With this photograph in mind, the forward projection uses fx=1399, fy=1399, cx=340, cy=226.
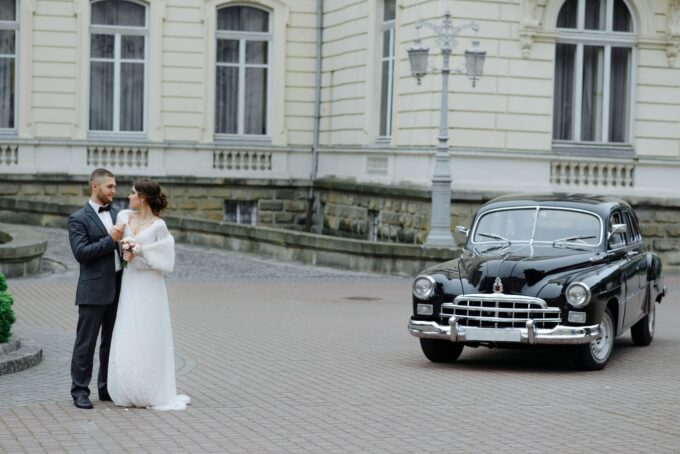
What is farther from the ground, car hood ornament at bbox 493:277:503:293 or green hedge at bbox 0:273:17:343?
car hood ornament at bbox 493:277:503:293

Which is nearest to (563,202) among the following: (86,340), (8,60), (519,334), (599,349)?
(599,349)

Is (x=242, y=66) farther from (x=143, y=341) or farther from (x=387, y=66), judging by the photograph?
(x=143, y=341)

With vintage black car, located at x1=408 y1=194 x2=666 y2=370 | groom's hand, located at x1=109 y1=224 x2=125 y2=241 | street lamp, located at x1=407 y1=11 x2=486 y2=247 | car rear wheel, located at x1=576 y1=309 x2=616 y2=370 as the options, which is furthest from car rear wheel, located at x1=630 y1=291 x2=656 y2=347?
street lamp, located at x1=407 y1=11 x2=486 y2=247

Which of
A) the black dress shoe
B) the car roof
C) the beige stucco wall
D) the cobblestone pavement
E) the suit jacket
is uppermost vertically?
the beige stucco wall

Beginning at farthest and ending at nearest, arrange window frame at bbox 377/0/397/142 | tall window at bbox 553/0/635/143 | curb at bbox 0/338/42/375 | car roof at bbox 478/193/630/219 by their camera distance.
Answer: window frame at bbox 377/0/397/142
tall window at bbox 553/0/635/143
car roof at bbox 478/193/630/219
curb at bbox 0/338/42/375

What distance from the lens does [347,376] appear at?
42.3ft

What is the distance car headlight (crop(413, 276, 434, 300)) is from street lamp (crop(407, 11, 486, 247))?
1001 cm

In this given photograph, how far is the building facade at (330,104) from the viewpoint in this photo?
2589 centimetres

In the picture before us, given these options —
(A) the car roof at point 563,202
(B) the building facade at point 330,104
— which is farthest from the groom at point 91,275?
(B) the building facade at point 330,104

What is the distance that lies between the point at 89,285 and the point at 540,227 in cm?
556

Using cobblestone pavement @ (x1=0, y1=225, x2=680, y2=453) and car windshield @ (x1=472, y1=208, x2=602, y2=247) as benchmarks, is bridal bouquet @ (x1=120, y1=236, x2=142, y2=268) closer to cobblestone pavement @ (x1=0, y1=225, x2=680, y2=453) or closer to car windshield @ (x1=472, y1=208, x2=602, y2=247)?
cobblestone pavement @ (x1=0, y1=225, x2=680, y2=453)

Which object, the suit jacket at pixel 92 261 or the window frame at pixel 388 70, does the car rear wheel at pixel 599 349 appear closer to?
the suit jacket at pixel 92 261

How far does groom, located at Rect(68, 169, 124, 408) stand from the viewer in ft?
35.4

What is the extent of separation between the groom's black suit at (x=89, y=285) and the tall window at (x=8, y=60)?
21102 millimetres
